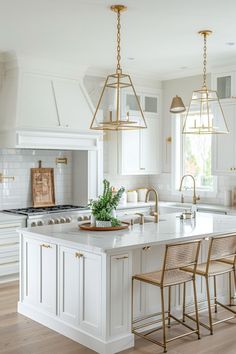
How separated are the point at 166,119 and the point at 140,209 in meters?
1.68

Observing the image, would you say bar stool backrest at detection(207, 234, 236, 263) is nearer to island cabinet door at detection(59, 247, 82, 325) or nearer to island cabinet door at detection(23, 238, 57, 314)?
island cabinet door at detection(59, 247, 82, 325)

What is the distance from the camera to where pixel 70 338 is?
4.31 m

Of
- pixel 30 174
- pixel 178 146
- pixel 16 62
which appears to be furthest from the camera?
pixel 178 146

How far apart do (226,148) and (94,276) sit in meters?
3.57

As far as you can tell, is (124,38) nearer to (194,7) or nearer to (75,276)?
(194,7)

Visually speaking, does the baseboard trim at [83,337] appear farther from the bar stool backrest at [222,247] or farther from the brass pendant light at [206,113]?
the brass pendant light at [206,113]

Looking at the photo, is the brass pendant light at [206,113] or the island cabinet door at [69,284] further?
the brass pendant light at [206,113]

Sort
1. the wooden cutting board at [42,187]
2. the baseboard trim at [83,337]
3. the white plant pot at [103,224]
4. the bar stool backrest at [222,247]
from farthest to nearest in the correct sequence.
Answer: the wooden cutting board at [42,187], the white plant pot at [103,224], the bar stool backrest at [222,247], the baseboard trim at [83,337]

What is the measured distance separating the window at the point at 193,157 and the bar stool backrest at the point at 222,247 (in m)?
3.13

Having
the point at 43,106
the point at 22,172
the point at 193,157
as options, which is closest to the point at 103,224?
the point at 43,106

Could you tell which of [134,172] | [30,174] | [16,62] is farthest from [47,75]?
[134,172]

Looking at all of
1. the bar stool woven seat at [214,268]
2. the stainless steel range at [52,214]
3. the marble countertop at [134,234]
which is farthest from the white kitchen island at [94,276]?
the stainless steel range at [52,214]

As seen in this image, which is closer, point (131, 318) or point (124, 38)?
point (131, 318)

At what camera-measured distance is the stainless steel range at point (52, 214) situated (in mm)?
6379
